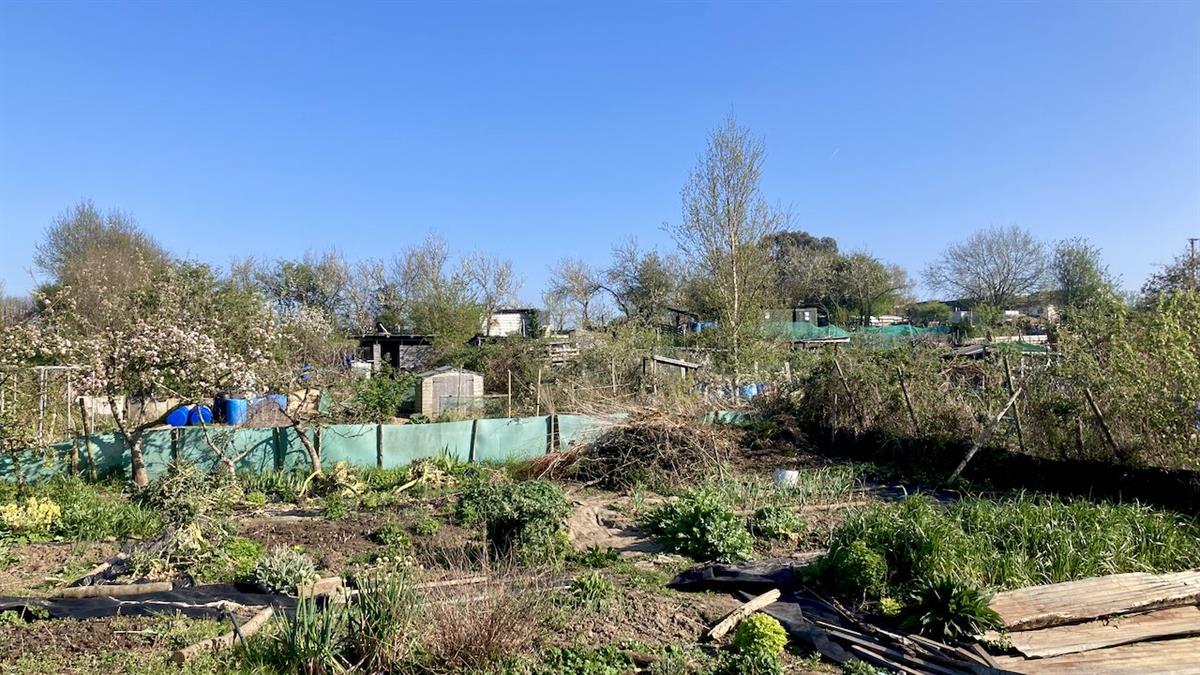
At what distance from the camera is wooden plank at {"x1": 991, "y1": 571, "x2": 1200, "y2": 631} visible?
557cm

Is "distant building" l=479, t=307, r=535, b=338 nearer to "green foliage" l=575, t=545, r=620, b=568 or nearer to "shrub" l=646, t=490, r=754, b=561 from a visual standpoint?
"shrub" l=646, t=490, r=754, b=561

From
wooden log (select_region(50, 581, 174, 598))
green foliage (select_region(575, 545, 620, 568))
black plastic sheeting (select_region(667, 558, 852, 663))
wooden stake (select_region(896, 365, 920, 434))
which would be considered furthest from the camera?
wooden stake (select_region(896, 365, 920, 434))

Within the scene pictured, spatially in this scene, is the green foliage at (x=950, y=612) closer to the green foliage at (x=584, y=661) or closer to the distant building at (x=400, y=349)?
the green foliage at (x=584, y=661)

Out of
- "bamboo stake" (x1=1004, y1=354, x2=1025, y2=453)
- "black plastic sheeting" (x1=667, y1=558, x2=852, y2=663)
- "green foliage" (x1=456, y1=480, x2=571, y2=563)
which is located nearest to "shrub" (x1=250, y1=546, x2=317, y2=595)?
"green foliage" (x1=456, y1=480, x2=571, y2=563)

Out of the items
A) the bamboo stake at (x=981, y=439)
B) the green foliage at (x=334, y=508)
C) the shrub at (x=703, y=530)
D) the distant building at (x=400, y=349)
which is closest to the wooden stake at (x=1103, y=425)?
the bamboo stake at (x=981, y=439)

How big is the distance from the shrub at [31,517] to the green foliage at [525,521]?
5.44 meters

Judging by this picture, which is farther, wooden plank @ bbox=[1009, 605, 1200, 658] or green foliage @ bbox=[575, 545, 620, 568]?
green foliage @ bbox=[575, 545, 620, 568]

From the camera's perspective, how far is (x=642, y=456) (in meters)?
12.6

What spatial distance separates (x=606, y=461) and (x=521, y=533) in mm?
5181

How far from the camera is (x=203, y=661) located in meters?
4.82

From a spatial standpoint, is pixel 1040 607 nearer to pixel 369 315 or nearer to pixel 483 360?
pixel 483 360

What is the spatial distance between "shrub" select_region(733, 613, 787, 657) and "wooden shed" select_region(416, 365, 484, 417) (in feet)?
54.5

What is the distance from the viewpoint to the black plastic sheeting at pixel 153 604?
19.1 ft

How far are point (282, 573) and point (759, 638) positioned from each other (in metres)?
4.44
